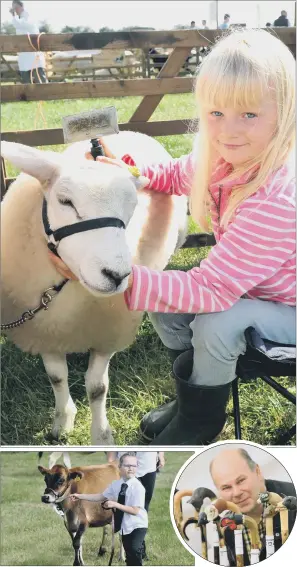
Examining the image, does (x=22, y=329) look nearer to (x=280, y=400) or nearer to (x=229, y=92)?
(x=280, y=400)

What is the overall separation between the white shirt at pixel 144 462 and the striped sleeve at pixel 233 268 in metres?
0.38

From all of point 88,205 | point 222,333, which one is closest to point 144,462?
point 222,333

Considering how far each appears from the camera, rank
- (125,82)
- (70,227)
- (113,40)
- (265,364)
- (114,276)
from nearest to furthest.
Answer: (114,276) → (70,227) → (265,364) → (113,40) → (125,82)

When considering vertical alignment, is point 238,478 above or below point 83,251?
→ below

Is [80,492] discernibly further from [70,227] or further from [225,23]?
[225,23]

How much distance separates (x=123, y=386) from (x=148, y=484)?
24.3 inches

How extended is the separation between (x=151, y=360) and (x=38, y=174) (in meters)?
0.79

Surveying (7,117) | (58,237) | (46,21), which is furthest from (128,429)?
(46,21)

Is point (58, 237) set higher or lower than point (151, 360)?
higher

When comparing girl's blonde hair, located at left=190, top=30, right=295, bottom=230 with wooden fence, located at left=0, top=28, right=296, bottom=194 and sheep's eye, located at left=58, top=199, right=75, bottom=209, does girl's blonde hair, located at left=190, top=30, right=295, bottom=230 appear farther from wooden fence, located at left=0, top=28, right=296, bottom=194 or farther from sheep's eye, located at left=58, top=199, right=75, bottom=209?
sheep's eye, located at left=58, top=199, right=75, bottom=209

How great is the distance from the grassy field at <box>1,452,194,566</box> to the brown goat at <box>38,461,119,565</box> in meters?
0.02

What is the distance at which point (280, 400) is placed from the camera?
7.97ft

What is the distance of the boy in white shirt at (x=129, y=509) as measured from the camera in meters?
1.94

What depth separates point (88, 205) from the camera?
6.41 feet
